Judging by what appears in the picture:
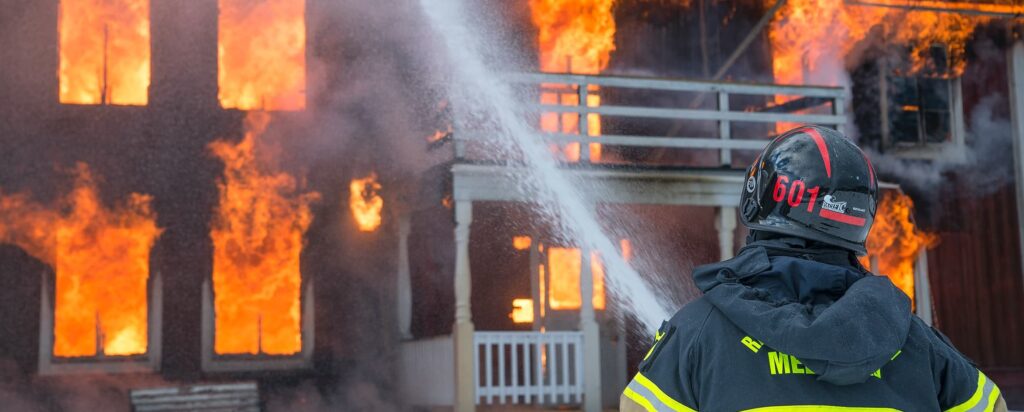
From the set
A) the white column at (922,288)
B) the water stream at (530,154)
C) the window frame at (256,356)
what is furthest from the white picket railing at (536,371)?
the white column at (922,288)

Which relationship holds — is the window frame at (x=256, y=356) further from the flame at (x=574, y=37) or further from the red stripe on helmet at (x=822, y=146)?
the red stripe on helmet at (x=822, y=146)

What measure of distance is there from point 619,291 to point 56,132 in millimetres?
6535

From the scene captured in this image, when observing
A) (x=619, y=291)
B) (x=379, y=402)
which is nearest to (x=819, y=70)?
(x=619, y=291)

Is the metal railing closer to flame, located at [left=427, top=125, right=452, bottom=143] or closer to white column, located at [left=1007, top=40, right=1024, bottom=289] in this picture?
flame, located at [left=427, top=125, right=452, bottom=143]

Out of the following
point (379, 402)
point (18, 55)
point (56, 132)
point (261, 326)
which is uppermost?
point (18, 55)

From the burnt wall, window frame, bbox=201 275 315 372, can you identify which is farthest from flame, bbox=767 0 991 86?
window frame, bbox=201 275 315 372

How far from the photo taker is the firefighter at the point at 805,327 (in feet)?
6.70

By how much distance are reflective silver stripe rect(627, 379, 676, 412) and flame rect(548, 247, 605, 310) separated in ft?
35.0

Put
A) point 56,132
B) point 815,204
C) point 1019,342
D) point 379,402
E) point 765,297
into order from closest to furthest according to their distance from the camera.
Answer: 1. point 765,297
2. point 815,204
3. point 56,132
4. point 379,402
5. point 1019,342

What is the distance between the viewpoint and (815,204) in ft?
7.56

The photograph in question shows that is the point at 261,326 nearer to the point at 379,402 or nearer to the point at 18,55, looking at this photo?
the point at 379,402

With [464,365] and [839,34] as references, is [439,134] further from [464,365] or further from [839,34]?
[839,34]

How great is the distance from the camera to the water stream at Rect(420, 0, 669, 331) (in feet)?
36.9

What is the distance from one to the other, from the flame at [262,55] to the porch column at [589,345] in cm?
388
